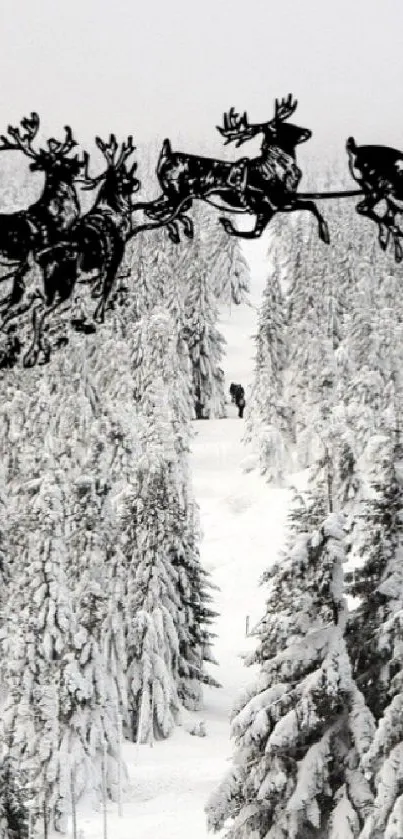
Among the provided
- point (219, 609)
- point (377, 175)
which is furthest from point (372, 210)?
point (219, 609)

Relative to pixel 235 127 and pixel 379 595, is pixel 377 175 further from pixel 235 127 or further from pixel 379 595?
pixel 379 595

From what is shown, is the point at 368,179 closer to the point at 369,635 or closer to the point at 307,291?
the point at 369,635

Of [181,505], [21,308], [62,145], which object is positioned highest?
[62,145]

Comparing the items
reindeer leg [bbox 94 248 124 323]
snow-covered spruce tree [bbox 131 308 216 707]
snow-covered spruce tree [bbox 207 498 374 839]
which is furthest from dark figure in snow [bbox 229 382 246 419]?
reindeer leg [bbox 94 248 124 323]

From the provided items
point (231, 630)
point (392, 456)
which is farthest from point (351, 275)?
point (392, 456)

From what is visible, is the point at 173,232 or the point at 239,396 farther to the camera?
the point at 239,396

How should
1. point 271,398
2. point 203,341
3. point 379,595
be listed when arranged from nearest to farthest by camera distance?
point 379,595 < point 271,398 < point 203,341
